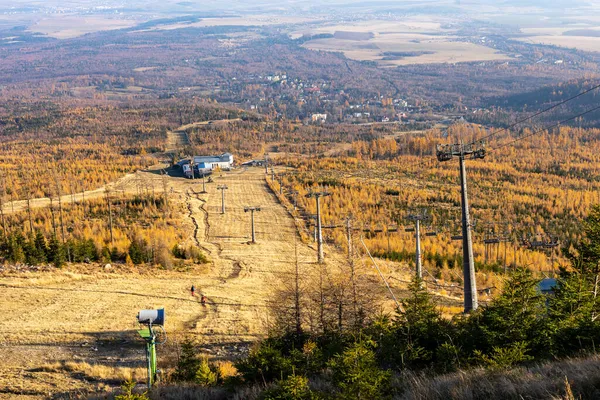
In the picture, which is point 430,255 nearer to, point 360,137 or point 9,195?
point 9,195

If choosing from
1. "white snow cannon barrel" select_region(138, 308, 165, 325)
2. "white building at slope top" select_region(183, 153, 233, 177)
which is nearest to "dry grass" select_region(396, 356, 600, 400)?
"white snow cannon barrel" select_region(138, 308, 165, 325)

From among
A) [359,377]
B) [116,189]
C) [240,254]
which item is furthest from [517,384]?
[116,189]

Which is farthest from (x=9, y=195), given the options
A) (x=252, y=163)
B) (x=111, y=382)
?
(x=111, y=382)

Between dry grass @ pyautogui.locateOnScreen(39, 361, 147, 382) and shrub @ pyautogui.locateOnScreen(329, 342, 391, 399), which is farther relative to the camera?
dry grass @ pyautogui.locateOnScreen(39, 361, 147, 382)

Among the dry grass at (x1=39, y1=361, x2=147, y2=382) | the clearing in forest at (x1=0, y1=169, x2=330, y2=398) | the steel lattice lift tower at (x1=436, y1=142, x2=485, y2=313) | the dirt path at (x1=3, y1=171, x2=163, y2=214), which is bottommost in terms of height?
the dirt path at (x1=3, y1=171, x2=163, y2=214)

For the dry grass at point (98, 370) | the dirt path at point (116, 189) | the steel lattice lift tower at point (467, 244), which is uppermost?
the steel lattice lift tower at point (467, 244)

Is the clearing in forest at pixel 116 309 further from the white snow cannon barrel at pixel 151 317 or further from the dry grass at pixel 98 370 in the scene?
the white snow cannon barrel at pixel 151 317

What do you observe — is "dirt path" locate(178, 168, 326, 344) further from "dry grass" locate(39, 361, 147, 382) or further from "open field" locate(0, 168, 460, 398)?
"dry grass" locate(39, 361, 147, 382)

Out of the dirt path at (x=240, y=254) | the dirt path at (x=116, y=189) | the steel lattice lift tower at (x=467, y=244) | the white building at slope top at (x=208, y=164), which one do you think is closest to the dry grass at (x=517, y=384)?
Result: the steel lattice lift tower at (x=467, y=244)
